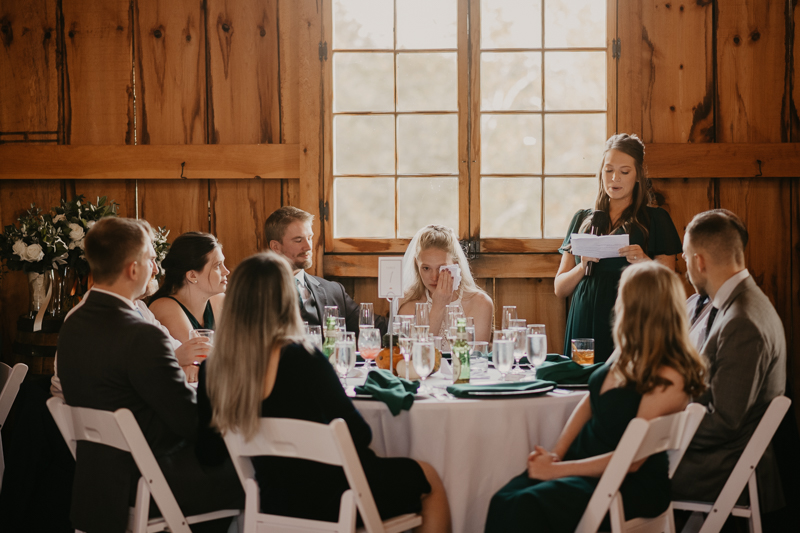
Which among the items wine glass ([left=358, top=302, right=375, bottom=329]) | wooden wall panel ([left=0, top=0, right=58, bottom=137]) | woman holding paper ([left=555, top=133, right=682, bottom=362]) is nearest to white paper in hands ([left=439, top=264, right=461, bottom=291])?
woman holding paper ([left=555, top=133, right=682, bottom=362])

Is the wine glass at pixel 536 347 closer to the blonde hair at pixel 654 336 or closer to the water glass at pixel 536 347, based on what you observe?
the water glass at pixel 536 347

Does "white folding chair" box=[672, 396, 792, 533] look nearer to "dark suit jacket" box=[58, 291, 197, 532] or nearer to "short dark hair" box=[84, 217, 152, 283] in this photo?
"dark suit jacket" box=[58, 291, 197, 532]

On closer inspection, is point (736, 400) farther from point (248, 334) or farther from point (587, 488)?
point (248, 334)

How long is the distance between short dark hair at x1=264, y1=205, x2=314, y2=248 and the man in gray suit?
2.01 metres

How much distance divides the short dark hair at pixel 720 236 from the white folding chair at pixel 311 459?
1358 millimetres

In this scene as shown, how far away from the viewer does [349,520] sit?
1754mm

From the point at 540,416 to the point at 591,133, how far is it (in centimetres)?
223

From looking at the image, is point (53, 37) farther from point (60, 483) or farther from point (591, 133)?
point (591, 133)

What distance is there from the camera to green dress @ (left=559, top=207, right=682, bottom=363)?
320cm

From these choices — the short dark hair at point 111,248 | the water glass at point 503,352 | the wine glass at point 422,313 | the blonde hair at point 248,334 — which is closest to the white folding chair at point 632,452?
the water glass at point 503,352

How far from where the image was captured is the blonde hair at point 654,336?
1928 mm

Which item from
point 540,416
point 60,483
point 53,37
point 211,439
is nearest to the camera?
point 211,439

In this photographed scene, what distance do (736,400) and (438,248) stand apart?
1541mm

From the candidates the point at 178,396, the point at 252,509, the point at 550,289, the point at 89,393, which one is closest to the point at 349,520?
the point at 252,509
